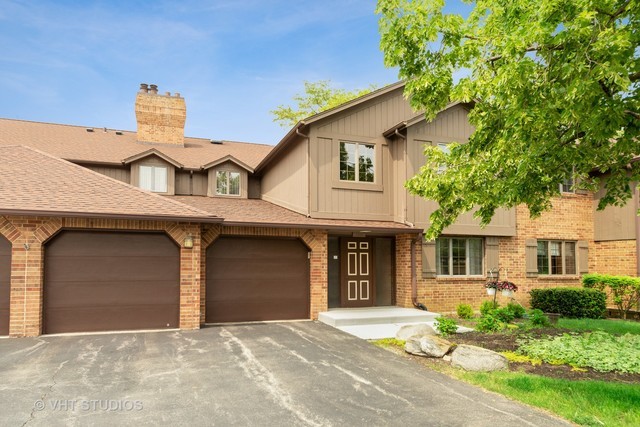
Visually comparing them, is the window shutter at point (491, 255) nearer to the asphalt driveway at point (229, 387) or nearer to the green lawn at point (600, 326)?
the green lawn at point (600, 326)

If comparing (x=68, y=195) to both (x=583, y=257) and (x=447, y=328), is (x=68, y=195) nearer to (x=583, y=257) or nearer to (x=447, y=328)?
(x=447, y=328)

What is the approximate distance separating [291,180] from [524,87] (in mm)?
9412

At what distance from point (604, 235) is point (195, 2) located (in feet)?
57.0

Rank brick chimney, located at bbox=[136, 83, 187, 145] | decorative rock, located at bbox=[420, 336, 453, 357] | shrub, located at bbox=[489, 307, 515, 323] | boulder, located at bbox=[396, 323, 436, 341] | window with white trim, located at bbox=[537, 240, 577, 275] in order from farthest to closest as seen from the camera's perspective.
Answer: brick chimney, located at bbox=[136, 83, 187, 145] → window with white trim, located at bbox=[537, 240, 577, 275] → shrub, located at bbox=[489, 307, 515, 323] → boulder, located at bbox=[396, 323, 436, 341] → decorative rock, located at bbox=[420, 336, 453, 357]

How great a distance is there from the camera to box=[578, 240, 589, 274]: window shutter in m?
16.6

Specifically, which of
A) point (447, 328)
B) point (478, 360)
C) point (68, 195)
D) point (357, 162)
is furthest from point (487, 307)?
point (68, 195)

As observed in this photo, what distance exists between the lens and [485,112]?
7.80m

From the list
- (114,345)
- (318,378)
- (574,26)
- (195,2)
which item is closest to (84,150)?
(195,2)

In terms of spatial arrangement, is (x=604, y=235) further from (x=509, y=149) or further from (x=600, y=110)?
(x=600, y=110)

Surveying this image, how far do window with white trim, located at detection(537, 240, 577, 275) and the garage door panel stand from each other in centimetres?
1335

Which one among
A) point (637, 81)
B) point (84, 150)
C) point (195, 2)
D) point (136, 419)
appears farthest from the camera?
point (84, 150)

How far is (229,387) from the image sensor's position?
20.4 ft

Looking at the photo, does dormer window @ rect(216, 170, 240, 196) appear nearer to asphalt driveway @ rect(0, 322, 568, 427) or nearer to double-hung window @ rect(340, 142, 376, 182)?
double-hung window @ rect(340, 142, 376, 182)

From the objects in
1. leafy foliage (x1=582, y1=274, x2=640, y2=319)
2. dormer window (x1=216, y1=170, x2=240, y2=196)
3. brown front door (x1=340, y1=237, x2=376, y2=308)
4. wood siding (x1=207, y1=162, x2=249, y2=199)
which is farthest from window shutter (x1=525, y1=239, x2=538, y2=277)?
dormer window (x1=216, y1=170, x2=240, y2=196)
